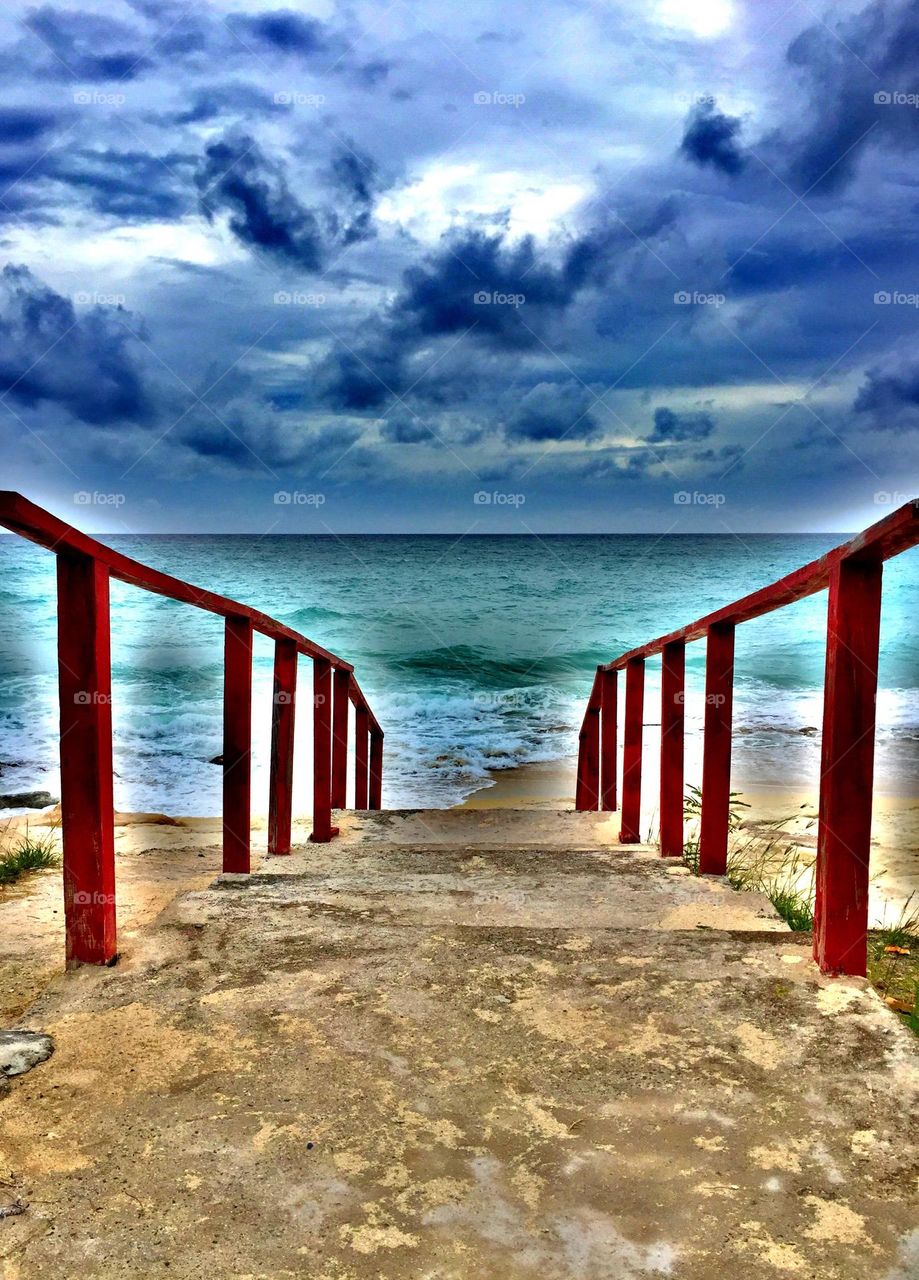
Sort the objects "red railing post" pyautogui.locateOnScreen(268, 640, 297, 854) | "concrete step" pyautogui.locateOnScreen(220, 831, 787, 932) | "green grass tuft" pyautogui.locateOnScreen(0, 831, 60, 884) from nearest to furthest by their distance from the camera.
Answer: "concrete step" pyautogui.locateOnScreen(220, 831, 787, 932), "green grass tuft" pyautogui.locateOnScreen(0, 831, 60, 884), "red railing post" pyautogui.locateOnScreen(268, 640, 297, 854)

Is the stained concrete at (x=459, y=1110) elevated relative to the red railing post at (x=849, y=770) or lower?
lower

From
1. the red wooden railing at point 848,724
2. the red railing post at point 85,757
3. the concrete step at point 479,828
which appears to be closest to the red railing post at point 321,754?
the concrete step at point 479,828

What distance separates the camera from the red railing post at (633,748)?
16.6 ft

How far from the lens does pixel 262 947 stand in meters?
2.41

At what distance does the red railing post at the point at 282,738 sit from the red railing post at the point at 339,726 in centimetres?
151

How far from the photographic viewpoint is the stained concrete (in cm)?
137

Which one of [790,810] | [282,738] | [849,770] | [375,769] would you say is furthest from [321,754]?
[790,810]

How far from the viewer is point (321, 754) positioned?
565 cm

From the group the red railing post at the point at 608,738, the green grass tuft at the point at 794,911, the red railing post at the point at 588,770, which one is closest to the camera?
the green grass tuft at the point at 794,911

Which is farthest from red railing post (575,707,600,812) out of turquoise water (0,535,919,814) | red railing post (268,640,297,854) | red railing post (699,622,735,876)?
red railing post (699,622,735,876)

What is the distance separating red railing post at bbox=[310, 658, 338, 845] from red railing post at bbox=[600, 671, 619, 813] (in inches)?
72.3

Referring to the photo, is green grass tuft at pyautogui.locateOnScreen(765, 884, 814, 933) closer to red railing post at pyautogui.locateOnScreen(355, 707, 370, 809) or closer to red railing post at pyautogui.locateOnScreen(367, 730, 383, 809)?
red railing post at pyautogui.locateOnScreen(355, 707, 370, 809)

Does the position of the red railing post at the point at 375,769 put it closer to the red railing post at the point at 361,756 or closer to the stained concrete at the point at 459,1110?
the red railing post at the point at 361,756

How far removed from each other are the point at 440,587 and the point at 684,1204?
Answer: 128 ft
